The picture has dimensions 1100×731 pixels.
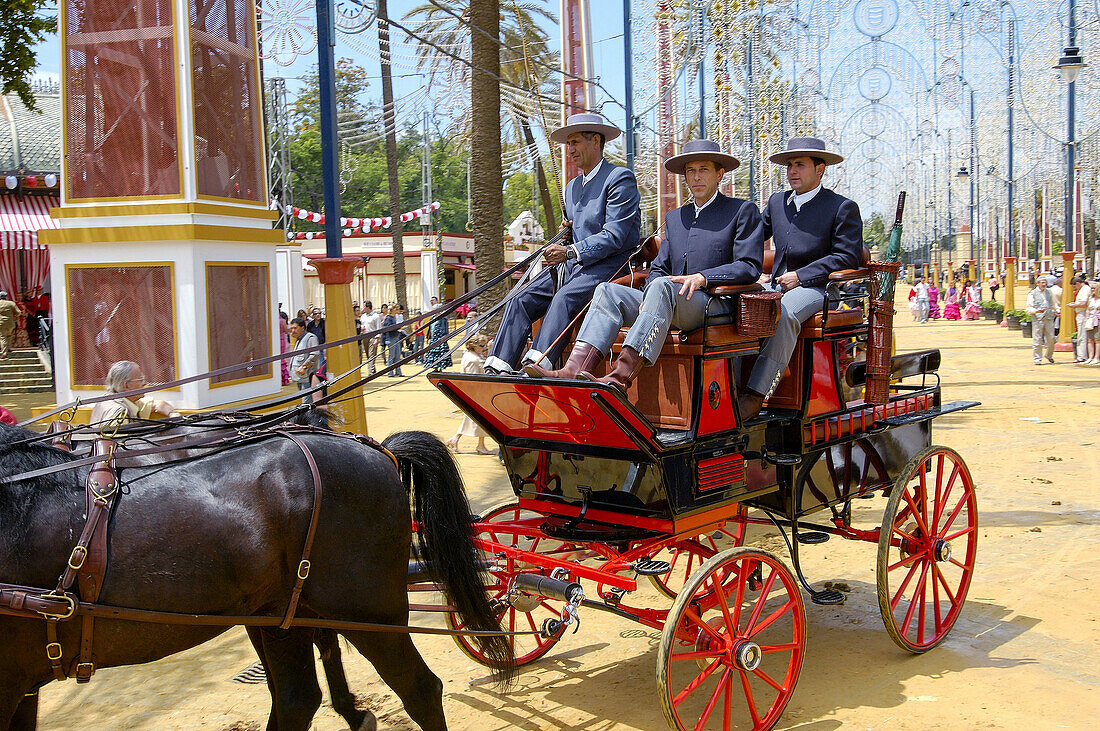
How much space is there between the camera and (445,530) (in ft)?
13.5

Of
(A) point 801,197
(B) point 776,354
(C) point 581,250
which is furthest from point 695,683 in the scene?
(A) point 801,197

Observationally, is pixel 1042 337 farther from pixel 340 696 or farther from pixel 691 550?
pixel 340 696

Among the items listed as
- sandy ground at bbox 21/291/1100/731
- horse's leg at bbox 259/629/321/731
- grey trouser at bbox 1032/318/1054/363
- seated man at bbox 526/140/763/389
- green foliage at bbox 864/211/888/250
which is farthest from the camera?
green foliage at bbox 864/211/888/250

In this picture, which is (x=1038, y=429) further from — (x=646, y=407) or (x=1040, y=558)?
(x=646, y=407)

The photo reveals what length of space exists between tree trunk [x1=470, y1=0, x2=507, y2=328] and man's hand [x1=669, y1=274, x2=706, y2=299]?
6301 mm

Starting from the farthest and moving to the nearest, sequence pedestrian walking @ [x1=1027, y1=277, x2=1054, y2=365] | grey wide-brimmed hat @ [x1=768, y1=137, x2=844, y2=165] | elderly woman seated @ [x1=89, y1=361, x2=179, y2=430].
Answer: pedestrian walking @ [x1=1027, y1=277, x2=1054, y2=365]
elderly woman seated @ [x1=89, y1=361, x2=179, y2=430]
grey wide-brimmed hat @ [x1=768, y1=137, x2=844, y2=165]

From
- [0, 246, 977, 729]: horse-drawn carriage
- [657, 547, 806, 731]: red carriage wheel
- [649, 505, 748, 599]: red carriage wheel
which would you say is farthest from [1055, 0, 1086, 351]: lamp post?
[657, 547, 806, 731]: red carriage wheel

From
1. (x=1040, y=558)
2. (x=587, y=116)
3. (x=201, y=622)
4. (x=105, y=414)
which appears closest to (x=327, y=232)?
(x=105, y=414)

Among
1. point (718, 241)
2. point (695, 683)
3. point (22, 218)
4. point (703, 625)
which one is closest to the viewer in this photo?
point (695, 683)

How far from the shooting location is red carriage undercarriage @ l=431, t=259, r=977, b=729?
13.8 feet

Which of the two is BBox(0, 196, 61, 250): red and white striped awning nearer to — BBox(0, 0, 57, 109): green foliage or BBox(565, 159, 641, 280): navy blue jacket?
BBox(0, 0, 57, 109): green foliage

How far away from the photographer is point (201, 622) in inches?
131

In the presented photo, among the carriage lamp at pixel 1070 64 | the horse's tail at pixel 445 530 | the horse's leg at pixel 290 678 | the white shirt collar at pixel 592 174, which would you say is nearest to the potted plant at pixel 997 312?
the carriage lamp at pixel 1070 64

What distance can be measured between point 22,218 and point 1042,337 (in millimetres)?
23564
